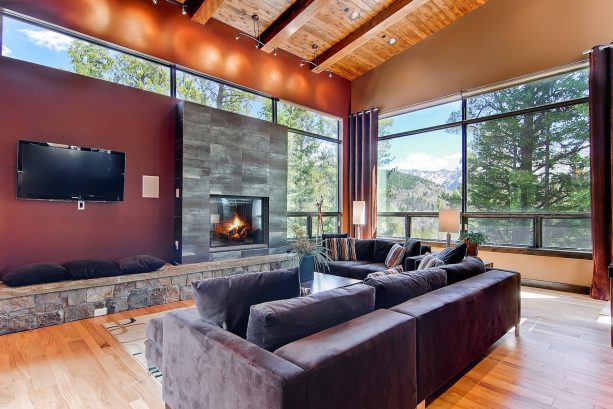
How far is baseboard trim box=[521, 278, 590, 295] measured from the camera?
4.75m

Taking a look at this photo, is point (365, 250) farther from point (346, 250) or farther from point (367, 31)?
point (367, 31)

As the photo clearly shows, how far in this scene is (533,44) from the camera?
5.22 m

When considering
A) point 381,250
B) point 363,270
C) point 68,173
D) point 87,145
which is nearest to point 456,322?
point 363,270

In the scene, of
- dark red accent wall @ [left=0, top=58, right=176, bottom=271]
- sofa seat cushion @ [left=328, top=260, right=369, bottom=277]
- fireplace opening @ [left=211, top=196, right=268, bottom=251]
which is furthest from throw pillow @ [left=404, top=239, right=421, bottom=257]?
dark red accent wall @ [left=0, top=58, right=176, bottom=271]

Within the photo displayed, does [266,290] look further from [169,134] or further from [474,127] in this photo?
[474,127]

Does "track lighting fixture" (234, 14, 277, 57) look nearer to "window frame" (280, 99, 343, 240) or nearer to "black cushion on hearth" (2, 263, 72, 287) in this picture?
"window frame" (280, 99, 343, 240)

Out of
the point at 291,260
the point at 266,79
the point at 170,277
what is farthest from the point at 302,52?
the point at 170,277

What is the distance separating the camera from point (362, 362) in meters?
1.44

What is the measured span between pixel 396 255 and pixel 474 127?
2.99 m

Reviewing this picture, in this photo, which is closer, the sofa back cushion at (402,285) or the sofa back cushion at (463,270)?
the sofa back cushion at (402,285)

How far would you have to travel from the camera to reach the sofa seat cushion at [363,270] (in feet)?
15.3

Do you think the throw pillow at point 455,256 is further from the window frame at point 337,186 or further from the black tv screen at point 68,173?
the black tv screen at point 68,173

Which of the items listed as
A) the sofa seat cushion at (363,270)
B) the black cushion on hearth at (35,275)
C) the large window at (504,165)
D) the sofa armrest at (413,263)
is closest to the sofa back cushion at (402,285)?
the sofa armrest at (413,263)

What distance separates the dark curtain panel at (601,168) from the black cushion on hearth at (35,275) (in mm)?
6710
